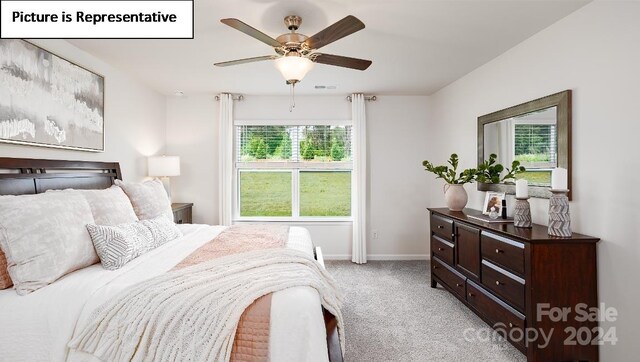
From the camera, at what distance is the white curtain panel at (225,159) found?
15.0 feet

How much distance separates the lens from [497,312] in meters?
2.45

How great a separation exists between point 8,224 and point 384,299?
2.99 meters

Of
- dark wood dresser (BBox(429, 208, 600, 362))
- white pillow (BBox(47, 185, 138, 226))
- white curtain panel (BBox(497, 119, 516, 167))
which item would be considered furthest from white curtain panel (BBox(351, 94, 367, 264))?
white pillow (BBox(47, 185, 138, 226))

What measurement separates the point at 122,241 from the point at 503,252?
2.68m

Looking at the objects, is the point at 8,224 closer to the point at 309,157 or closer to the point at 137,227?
the point at 137,227

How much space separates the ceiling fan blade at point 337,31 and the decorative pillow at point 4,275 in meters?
2.17

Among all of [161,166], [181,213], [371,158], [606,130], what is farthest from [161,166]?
[606,130]

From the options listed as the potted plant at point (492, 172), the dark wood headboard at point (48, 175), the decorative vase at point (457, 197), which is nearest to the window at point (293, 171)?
the decorative vase at point (457, 197)

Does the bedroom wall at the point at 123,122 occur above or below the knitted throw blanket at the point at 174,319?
above

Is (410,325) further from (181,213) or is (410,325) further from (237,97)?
(237,97)

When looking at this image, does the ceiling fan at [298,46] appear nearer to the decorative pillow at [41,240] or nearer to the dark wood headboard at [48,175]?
the decorative pillow at [41,240]

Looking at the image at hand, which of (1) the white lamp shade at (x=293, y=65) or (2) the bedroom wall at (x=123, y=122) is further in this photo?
(2) the bedroom wall at (x=123, y=122)

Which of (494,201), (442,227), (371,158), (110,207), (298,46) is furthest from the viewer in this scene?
(371,158)

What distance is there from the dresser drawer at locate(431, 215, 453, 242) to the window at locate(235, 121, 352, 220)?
156 cm
